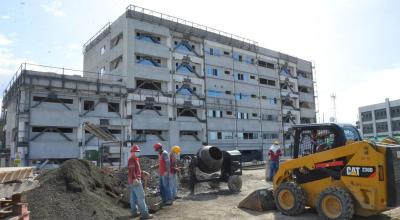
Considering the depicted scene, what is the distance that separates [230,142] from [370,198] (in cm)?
3923

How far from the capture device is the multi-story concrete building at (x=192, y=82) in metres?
39.1

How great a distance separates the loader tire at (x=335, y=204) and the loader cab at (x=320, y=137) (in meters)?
1.24

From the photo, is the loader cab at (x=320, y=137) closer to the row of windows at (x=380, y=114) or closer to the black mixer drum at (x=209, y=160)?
the black mixer drum at (x=209, y=160)

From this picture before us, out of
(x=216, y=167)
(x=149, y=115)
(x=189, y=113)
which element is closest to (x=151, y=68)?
(x=149, y=115)

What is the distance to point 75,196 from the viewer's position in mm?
10016

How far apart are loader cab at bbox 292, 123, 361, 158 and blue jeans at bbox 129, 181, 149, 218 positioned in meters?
4.20

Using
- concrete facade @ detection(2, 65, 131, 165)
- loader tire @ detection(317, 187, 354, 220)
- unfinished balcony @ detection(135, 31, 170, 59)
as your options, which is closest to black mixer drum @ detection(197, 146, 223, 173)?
loader tire @ detection(317, 187, 354, 220)

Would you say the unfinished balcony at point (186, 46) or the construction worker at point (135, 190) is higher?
the unfinished balcony at point (186, 46)

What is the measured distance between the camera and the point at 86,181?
1132cm

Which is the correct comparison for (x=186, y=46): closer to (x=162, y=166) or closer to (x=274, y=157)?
(x=274, y=157)

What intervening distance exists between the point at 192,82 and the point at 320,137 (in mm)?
35211

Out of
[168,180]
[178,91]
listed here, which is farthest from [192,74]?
[168,180]

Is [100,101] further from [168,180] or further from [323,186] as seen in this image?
[323,186]

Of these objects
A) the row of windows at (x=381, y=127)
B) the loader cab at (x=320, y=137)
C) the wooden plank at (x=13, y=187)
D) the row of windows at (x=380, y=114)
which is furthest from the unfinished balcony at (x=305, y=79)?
the wooden plank at (x=13, y=187)
